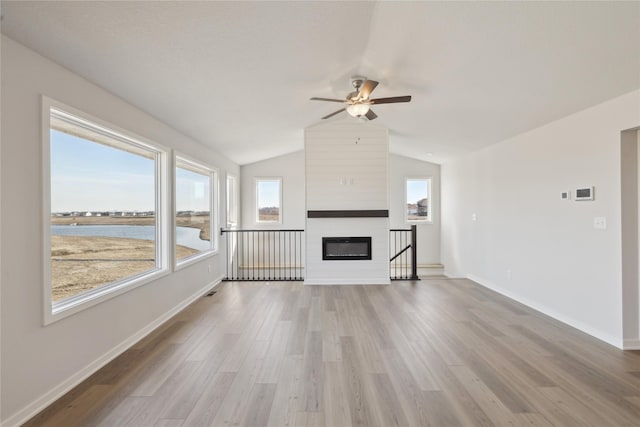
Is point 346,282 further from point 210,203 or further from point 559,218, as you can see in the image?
point 559,218

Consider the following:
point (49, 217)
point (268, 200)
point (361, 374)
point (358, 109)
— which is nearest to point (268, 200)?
point (268, 200)

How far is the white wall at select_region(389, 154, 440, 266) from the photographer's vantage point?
8.16 metres

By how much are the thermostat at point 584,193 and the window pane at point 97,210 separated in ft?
16.9

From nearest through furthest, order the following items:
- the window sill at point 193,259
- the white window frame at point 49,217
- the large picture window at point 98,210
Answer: the white window frame at point 49,217 < the large picture window at point 98,210 < the window sill at point 193,259

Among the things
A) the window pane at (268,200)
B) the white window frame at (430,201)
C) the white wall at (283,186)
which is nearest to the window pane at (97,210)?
the white wall at (283,186)

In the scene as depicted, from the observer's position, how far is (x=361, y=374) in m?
2.61

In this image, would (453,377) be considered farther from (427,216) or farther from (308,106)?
(427,216)

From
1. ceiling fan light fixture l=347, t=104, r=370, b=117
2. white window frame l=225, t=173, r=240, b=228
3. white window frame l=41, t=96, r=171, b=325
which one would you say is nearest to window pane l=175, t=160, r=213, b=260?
white window frame l=41, t=96, r=171, b=325

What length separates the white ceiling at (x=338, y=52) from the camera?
2.07 meters

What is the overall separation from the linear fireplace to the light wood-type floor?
5.77 ft

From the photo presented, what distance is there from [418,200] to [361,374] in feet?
20.8

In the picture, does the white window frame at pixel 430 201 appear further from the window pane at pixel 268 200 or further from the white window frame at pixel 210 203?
the white window frame at pixel 210 203

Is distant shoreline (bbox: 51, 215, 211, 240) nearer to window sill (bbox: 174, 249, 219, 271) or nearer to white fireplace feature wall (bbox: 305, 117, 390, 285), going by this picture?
window sill (bbox: 174, 249, 219, 271)

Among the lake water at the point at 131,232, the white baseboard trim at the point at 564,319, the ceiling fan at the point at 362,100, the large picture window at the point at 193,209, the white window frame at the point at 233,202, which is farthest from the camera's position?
the white window frame at the point at 233,202
